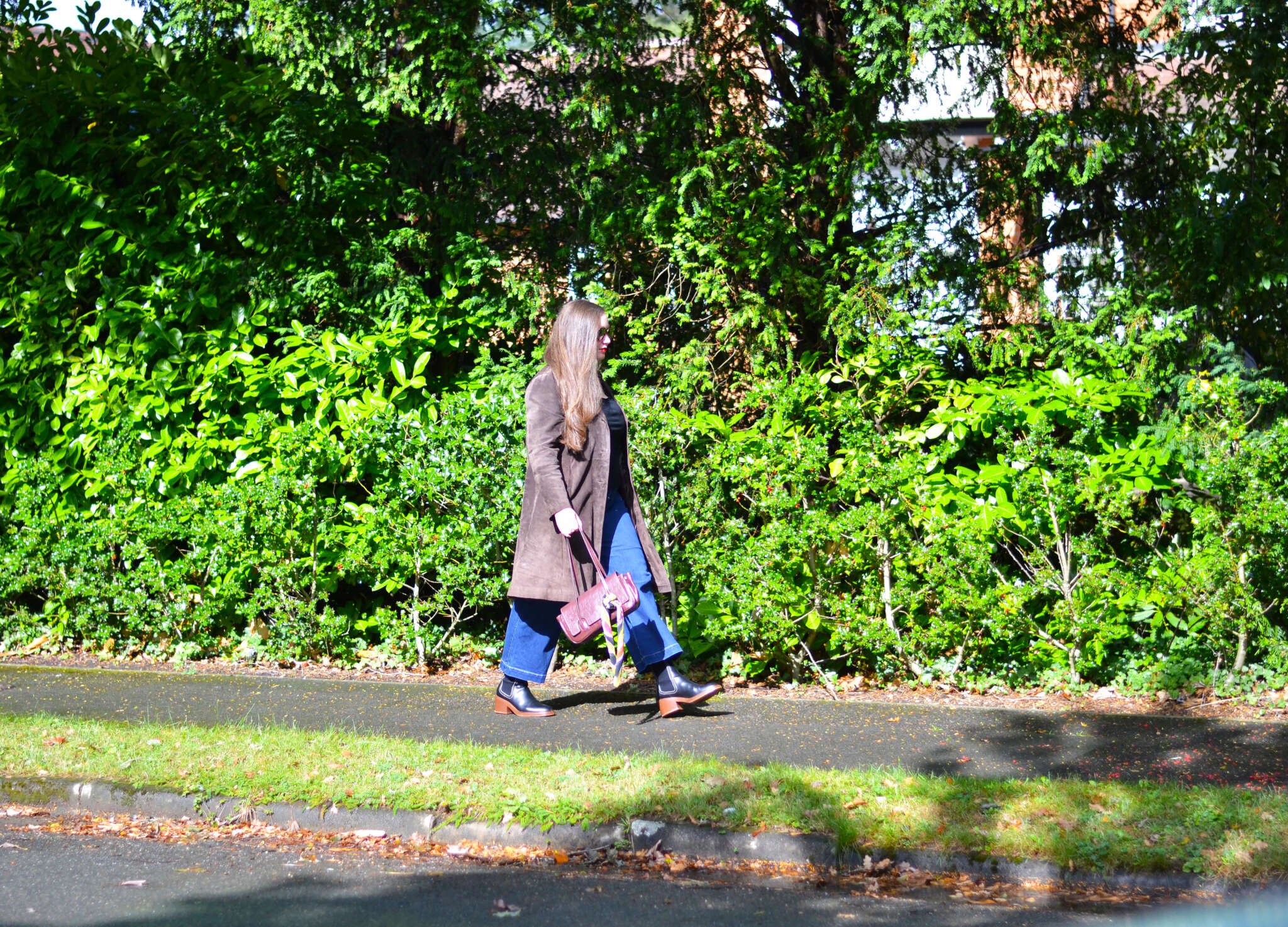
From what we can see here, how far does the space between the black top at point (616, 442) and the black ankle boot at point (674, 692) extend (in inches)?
37.2

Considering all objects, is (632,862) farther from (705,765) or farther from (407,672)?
(407,672)

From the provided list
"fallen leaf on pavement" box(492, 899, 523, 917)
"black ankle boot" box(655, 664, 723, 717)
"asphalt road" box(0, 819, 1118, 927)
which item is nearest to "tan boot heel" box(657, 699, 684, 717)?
"black ankle boot" box(655, 664, 723, 717)

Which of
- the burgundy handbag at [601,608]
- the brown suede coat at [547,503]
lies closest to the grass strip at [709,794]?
the burgundy handbag at [601,608]

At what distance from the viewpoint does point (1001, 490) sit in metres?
6.34

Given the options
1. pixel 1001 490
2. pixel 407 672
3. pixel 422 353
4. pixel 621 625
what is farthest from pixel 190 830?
pixel 1001 490

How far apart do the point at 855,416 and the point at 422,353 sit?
278cm

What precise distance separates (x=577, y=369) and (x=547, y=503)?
25.9 inches

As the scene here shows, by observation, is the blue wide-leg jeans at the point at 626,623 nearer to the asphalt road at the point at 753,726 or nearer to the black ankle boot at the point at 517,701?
the black ankle boot at the point at 517,701

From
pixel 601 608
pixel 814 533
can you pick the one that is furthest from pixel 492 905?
pixel 814 533

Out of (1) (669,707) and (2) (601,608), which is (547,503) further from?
(1) (669,707)

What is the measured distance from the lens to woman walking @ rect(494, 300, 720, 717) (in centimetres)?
559

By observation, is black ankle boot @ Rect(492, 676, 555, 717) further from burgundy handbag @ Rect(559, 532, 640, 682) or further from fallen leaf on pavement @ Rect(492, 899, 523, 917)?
fallen leaf on pavement @ Rect(492, 899, 523, 917)

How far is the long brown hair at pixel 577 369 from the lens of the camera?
5598mm

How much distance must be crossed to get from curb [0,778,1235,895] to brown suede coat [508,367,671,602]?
4.98 feet
